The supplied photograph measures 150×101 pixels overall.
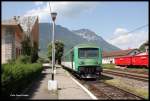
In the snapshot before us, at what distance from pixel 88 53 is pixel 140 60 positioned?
90.8 ft

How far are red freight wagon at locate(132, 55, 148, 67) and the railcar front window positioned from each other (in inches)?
926

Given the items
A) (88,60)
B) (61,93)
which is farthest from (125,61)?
(61,93)

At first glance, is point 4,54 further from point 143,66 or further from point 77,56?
point 143,66

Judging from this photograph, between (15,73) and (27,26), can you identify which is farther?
(27,26)

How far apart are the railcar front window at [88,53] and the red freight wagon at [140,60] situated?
2351cm

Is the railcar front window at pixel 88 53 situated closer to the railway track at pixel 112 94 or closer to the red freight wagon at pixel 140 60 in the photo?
the railway track at pixel 112 94

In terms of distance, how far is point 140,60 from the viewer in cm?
5884

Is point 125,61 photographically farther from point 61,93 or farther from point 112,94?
point 61,93

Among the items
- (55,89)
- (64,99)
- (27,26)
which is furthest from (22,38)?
(64,99)

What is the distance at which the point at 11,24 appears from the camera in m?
40.4

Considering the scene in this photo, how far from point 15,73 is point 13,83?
922 millimetres

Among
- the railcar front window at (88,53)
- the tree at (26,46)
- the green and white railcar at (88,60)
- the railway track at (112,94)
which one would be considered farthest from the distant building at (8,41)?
the railway track at (112,94)

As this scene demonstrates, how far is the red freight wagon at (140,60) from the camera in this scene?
182 feet

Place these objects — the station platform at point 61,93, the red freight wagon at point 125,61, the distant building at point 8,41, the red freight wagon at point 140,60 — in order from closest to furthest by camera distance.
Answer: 1. the station platform at point 61,93
2. the distant building at point 8,41
3. the red freight wagon at point 140,60
4. the red freight wagon at point 125,61
